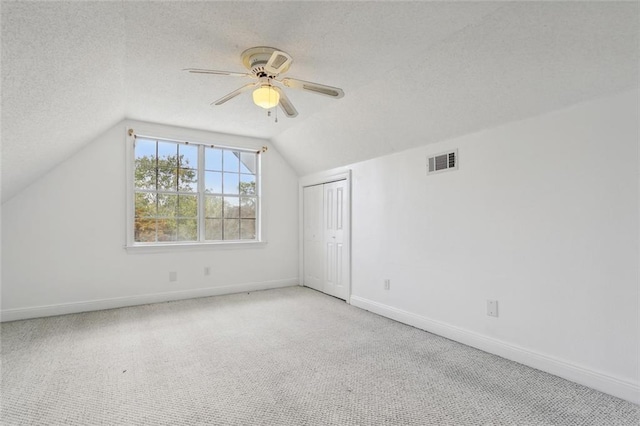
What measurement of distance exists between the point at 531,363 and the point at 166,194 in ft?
15.1

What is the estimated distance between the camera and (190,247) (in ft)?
15.6

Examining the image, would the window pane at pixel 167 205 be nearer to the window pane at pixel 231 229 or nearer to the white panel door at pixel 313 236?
the window pane at pixel 231 229

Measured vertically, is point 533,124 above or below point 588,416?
above

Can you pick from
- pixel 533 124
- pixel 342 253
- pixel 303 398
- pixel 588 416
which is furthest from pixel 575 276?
pixel 342 253

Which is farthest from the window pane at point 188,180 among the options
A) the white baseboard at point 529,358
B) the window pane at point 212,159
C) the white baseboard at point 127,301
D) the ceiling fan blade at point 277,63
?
the white baseboard at point 529,358

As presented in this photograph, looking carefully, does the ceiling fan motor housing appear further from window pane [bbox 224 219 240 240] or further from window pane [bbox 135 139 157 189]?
window pane [bbox 224 219 240 240]

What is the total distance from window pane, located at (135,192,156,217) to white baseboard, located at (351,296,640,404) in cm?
343

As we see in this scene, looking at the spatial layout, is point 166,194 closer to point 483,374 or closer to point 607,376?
point 483,374

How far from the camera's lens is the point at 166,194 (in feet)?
15.4

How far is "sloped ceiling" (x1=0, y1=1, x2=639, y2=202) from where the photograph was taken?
6.19ft

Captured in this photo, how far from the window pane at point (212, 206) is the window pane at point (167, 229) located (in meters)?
0.48

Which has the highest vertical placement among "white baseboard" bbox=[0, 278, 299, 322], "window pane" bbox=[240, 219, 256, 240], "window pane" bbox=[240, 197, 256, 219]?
"window pane" bbox=[240, 197, 256, 219]

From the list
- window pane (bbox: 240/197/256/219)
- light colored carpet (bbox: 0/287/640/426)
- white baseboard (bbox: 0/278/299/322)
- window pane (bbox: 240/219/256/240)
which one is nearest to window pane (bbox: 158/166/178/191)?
window pane (bbox: 240/197/256/219)

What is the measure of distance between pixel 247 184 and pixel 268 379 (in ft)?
11.5
